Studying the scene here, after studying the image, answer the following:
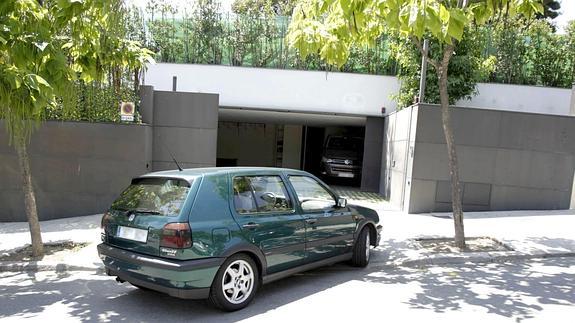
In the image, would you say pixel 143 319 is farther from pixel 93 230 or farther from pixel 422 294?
pixel 93 230

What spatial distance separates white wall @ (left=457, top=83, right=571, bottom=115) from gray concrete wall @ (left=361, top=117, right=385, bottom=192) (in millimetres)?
2569

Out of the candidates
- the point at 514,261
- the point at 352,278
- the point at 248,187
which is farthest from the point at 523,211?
the point at 248,187

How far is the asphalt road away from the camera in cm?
468

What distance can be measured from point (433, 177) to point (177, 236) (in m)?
7.36

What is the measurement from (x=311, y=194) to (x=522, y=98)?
10.3 metres

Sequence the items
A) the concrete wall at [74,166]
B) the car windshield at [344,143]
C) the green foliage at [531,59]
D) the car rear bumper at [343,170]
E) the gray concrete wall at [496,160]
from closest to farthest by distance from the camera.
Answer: the concrete wall at [74,166]
the gray concrete wall at [496,160]
the green foliage at [531,59]
the car rear bumper at [343,170]
the car windshield at [344,143]

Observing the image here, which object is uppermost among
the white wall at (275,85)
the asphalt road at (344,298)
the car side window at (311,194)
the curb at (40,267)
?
the white wall at (275,85)

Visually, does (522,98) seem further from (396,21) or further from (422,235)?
(396,21)

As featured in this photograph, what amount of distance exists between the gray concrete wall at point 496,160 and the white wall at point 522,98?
318cm

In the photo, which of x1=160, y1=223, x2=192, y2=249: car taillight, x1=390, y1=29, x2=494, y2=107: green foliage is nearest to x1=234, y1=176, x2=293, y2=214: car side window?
x1=160, y1=223, x2=192, y2=249: car taillight

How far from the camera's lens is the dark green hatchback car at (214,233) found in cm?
445

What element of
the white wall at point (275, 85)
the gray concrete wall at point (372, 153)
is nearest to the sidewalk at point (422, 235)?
the gray concrete wall at point (372, 153)

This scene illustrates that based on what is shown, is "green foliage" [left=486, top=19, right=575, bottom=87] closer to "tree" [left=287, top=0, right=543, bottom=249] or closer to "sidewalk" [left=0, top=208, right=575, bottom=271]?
"sidewalk" [left=0, top=208, right=575, bottom=271]

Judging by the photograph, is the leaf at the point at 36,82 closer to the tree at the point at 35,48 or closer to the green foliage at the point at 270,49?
the tree at the point at 35,48
